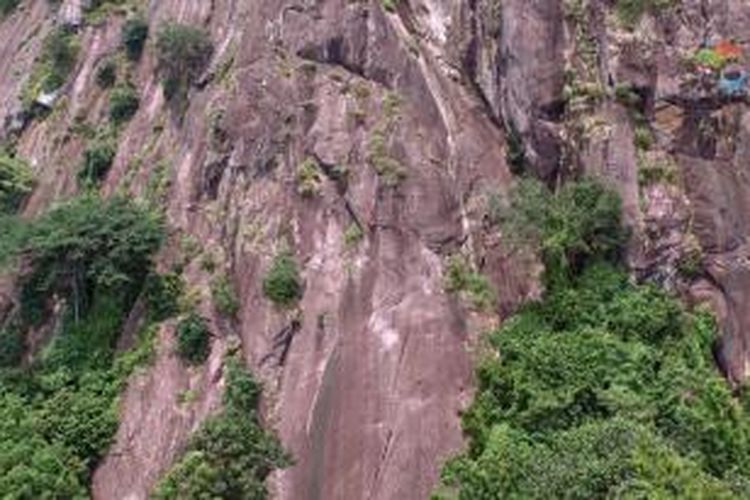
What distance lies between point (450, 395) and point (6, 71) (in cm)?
2974

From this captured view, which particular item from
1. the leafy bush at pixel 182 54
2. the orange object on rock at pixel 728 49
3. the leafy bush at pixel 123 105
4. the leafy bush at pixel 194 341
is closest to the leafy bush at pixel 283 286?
the leafy bush at pixel 194 341

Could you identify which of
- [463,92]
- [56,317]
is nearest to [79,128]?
[56,317]

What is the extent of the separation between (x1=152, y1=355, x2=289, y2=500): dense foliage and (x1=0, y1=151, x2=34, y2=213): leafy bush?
665 inches

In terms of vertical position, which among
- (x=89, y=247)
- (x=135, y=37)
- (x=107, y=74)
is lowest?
(x=89, y=247)

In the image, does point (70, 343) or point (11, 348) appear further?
point (11, 348)

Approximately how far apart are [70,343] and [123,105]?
10.6 metres

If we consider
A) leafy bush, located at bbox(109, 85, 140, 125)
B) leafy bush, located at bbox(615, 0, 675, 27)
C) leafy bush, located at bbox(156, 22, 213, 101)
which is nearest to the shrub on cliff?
leafy bush, located at bbox(109, 85, 140, 125)

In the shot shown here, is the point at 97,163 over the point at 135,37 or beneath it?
beneath

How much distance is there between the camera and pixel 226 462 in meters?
31.3

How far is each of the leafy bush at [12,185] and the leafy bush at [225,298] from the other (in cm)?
1309

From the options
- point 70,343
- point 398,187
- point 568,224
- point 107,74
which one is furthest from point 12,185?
point 568,224

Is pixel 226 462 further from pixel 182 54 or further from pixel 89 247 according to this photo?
pixel 182 54

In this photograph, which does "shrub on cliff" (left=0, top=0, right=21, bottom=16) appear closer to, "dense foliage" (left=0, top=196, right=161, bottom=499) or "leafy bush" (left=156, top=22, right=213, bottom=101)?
"leafy bush" (left=156, top=22, right=213, bottom=101)

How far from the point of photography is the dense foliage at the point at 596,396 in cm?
2694
